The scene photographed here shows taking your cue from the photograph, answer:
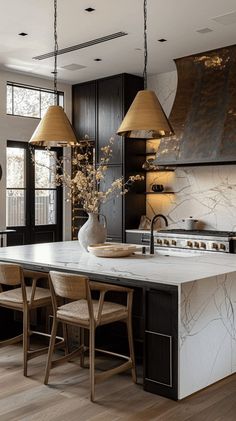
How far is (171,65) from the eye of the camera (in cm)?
701

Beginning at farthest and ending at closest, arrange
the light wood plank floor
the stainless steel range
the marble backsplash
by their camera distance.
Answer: the marble backsplash, the stainless steel range, the light wood plank floor

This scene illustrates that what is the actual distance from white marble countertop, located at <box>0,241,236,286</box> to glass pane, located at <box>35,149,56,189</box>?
9.94ft

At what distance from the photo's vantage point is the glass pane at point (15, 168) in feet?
24.6

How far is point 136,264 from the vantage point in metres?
3.98

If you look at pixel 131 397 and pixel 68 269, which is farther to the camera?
pixel 68 269

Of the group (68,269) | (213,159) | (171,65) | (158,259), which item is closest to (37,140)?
(68,269)

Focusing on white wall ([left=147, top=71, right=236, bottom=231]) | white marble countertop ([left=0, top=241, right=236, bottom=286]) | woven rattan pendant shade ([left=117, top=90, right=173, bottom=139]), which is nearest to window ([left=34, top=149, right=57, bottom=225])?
white wall ([left=147, top=71, right=236, bottom=231])

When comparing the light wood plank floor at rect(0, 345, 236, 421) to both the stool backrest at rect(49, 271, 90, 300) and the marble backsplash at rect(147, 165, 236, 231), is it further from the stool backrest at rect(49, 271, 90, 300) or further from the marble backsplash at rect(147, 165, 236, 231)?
the marble backsplash at rect(147, 165, 236, 231)

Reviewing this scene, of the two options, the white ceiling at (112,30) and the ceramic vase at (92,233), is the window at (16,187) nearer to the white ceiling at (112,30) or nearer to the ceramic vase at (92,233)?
the white ceiling at (112,30)

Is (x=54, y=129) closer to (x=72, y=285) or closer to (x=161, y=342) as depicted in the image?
(x=72, y=285)

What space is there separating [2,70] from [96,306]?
A: 15.5 feet

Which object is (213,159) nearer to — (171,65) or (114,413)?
(171,65)

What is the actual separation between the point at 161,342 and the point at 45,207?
4.88m

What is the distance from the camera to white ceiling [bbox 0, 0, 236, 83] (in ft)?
15.8
